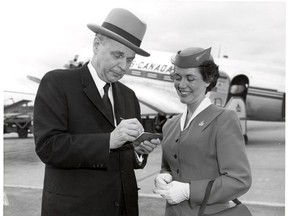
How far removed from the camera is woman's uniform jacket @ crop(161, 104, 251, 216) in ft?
6.73

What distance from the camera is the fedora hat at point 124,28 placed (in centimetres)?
228

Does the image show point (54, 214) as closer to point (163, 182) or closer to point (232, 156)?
point (163, 182)

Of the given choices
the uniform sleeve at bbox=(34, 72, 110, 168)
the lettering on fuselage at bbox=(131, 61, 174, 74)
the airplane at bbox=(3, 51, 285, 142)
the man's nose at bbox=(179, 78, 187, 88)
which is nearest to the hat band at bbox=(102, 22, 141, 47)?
the man's nose at bbox=(179, 78, 187, 88)

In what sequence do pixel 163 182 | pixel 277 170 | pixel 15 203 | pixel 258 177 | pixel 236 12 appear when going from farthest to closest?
pixel 277 170
pixel 258 177
pixel 15 203
pixel 236 12
pixel 163 182

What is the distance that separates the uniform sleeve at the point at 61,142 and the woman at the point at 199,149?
0.48m

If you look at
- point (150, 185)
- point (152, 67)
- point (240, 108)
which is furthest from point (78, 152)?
point (152, 67)

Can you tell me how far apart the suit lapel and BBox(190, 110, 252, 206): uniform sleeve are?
70 centimetres

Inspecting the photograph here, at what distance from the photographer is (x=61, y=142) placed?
205 centimetres

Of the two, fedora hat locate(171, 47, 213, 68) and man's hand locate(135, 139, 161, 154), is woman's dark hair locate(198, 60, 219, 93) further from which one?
man's hand locate(135, 139, 161, 154)

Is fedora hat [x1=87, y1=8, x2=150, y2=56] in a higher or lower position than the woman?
higher

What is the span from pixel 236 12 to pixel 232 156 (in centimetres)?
265

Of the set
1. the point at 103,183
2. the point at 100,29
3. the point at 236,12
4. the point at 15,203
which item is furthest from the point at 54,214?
the point at 15,203

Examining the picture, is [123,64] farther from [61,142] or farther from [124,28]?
[61,142]

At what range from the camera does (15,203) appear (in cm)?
567
